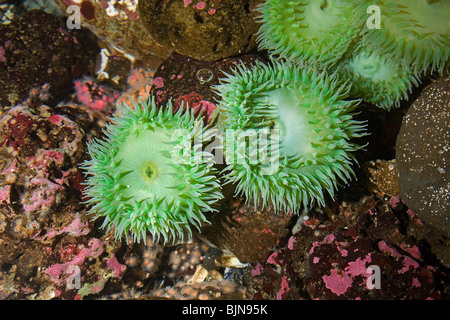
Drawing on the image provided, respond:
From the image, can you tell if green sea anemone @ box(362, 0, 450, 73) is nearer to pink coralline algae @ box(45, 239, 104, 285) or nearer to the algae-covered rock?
the algae-covered rock

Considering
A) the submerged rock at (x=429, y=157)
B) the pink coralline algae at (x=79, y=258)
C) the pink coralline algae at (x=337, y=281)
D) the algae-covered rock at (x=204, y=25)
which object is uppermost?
the algae-covered rock at (x=204, y=25)

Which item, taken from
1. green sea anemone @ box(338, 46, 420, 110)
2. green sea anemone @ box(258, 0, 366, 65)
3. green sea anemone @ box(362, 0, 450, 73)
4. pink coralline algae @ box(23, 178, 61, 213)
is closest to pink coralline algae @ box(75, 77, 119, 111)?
pink coralline algae @ box(23, 178, 61, 213)

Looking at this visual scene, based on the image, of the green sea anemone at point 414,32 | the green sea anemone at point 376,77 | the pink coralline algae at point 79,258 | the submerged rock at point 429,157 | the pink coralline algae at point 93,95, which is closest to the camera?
the green sea anemone at point 414,32

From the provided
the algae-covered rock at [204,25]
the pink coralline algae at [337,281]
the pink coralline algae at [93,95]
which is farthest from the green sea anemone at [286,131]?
the pink coralline algae at [93,95]

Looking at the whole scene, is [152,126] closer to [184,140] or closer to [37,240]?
[184,140]

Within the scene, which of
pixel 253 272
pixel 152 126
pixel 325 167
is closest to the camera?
pixel 325 167

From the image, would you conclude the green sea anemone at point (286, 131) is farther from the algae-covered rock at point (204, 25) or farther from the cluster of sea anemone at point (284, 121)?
the algae-covered rock at point (204, 25)
